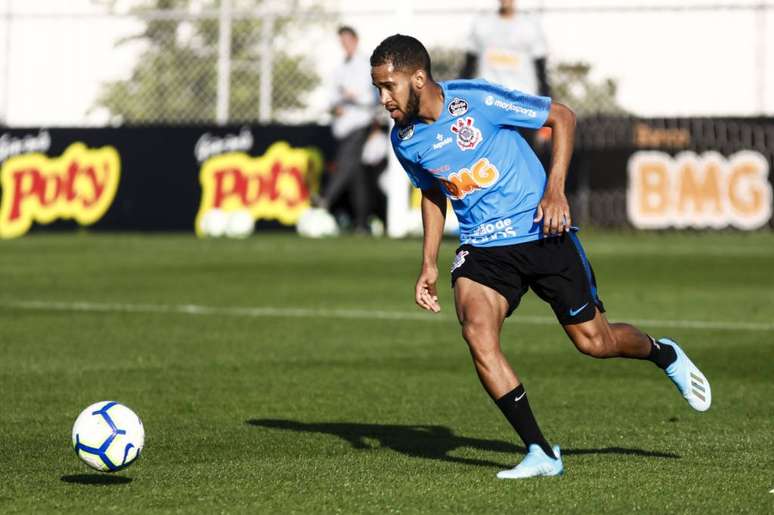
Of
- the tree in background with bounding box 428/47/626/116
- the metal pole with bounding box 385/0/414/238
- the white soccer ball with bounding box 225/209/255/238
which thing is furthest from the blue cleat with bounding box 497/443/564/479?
the tree in background with bounding box 428/47/626/116

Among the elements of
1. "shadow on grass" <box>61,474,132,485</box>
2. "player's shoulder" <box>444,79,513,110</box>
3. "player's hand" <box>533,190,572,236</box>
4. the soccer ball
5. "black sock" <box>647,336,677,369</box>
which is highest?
"player's shoulder" <box>444,79,513,110</box>

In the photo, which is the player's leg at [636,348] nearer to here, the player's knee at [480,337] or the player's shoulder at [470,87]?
the player's knee at [480,337]

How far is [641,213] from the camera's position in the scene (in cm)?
1995

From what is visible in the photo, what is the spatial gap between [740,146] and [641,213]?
1.50m

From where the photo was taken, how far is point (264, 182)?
20.5 metres

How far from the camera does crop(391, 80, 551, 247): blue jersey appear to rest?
6.14 meters

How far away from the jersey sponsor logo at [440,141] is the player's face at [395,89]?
0.16 meters

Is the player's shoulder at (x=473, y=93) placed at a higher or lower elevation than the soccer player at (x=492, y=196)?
higher

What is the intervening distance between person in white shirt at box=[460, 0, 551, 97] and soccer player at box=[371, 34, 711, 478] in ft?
36.4

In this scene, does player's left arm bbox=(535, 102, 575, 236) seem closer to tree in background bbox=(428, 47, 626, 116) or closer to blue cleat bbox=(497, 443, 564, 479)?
blue cleat bbox=(497, 443, 564, 479)

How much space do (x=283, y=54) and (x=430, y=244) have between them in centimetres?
1871

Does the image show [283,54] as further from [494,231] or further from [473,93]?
[494,231]

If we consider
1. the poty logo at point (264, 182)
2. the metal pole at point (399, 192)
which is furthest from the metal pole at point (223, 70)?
the metal pole at point (399, 192)

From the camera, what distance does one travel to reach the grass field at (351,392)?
5.52 metres
